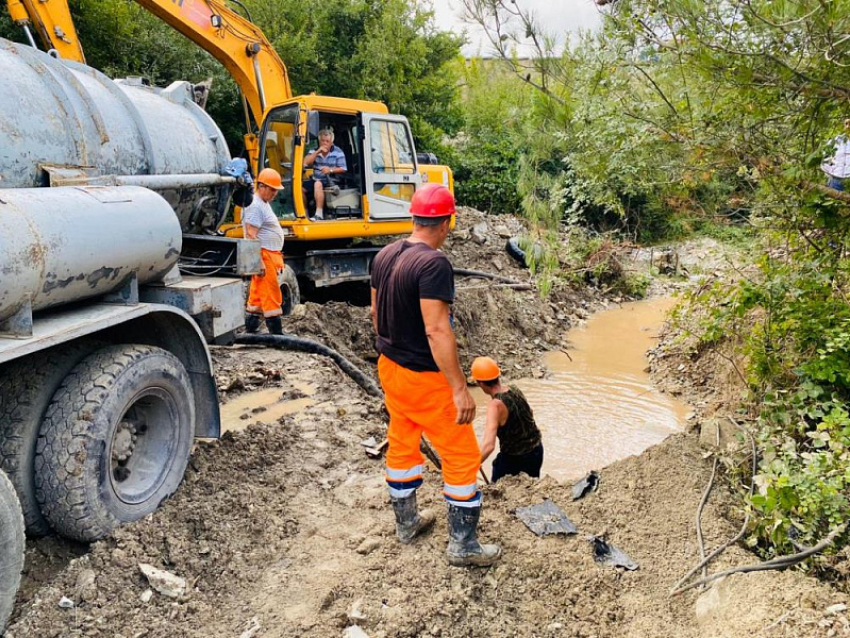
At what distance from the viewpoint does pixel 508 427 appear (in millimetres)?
4359

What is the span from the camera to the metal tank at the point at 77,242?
2.58m

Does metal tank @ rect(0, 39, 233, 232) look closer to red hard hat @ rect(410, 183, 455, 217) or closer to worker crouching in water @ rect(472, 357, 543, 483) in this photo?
red hard hat @ rect(410, 183, 455, 217)

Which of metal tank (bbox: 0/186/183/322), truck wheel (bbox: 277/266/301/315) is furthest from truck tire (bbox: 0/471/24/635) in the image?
truck wheel (bbox: 277/266/301/315)

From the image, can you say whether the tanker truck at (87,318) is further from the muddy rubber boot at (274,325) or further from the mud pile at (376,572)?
the muddy rubber boot at (274,325)

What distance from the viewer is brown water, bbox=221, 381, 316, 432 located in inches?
191

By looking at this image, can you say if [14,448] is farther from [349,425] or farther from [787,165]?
[787,165]

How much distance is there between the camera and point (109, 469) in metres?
3.09

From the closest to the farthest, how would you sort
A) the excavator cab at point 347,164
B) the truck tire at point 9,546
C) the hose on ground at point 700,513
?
the truck tire at point 9,546, the hose on ground at point 700,513, the excavator cab at point 347,164

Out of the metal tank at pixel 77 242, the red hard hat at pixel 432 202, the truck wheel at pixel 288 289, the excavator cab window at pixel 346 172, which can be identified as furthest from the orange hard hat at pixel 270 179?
the red hard hat at pixel 432 202

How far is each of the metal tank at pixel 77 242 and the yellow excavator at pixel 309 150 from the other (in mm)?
4344

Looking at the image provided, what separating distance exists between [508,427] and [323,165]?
5.32 meters

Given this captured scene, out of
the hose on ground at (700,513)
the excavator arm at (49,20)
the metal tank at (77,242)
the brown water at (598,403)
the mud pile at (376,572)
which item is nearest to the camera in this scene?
Answer: the metal tank at (77,242)

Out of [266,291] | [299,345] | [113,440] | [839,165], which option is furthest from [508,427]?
[266,291]

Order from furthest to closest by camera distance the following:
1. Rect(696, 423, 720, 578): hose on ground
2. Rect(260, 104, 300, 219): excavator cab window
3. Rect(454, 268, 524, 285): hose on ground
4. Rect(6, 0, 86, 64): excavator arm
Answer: Rect(454, 268, 524, 285): hose on ground < Rect(260, 104, 300, 219): excavator cab window < Rect(6, 0, 86, 64): excavator arm < Rect(696, 423, 720, 578): hose on ground
